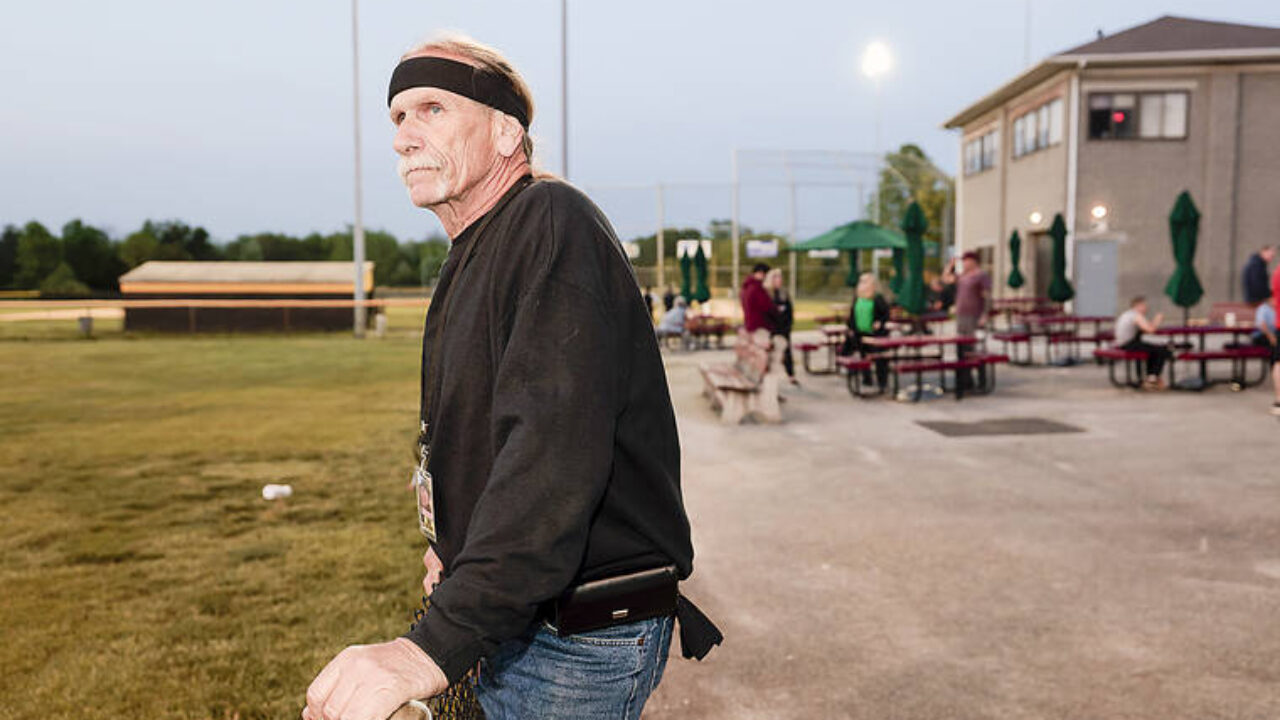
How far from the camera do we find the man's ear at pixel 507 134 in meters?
1.73

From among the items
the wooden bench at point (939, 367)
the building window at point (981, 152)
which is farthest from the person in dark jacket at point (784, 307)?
the building window at point (981, 152)

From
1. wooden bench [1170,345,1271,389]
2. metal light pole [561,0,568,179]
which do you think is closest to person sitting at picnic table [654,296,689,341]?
metal light pole [561,0,568,179]

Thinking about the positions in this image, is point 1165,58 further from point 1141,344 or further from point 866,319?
point 866,319

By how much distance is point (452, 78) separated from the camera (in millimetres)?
1676

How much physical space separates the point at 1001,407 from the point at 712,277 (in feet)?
118

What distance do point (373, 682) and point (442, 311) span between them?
2.12ft

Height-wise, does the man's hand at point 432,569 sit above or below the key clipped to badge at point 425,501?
below

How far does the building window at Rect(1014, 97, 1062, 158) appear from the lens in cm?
3152

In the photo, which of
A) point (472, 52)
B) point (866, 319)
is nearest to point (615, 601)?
point (472, 52)

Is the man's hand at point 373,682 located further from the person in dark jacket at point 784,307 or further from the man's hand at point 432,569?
the person in dark jacket at point 784,307

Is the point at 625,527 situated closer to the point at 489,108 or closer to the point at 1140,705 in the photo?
the point at 489,108

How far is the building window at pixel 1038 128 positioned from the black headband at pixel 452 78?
32.7 metres

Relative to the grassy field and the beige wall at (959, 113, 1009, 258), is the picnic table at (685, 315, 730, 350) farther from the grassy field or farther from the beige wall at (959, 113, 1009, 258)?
the beige wall at (959, 113, 1009, 258)

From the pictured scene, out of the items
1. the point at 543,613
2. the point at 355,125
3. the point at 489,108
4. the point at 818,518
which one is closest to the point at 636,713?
the point at 543,613
